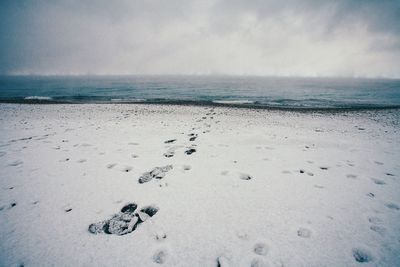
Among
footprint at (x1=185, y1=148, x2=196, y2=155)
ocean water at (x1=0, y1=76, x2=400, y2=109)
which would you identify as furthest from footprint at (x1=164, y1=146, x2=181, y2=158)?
ocean water at (x1=0, y1=76, x2=400, y2=109)

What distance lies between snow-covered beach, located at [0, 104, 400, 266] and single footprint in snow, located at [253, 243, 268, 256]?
13 mm

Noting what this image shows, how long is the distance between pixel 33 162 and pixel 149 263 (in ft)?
15.8

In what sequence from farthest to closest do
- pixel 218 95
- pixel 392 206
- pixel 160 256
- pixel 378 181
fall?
pixel 218 95 → pixel 378 181 → pixel 392 206 → pixel 160 256

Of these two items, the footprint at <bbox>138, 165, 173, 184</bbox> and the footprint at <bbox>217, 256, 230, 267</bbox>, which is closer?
the footprint at <bbox>217, 256, 230, 267</bbox>

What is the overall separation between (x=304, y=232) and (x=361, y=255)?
2.15 feet

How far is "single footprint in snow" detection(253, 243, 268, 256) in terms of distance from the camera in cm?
248

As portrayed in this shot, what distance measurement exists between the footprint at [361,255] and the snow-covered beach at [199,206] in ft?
0.04

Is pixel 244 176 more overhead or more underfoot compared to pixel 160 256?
more overhead

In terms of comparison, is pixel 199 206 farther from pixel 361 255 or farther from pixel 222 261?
pixel 361 255

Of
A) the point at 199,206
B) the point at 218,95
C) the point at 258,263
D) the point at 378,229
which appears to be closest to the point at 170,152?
the point at 199,206

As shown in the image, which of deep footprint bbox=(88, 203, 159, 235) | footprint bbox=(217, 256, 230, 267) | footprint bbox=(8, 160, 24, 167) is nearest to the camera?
footprint bbox=(217, 256, 230, 267)

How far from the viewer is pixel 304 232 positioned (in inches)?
110

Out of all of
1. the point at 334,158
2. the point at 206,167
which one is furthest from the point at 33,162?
the point at 334,158

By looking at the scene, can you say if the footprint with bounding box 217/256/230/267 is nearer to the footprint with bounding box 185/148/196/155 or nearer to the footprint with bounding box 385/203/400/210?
the footprint with bounding box 385/203/400/210
